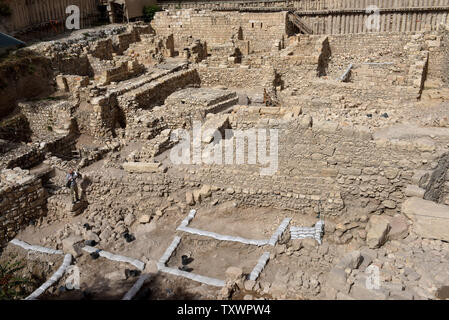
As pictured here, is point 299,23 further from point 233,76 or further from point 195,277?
point 195,277

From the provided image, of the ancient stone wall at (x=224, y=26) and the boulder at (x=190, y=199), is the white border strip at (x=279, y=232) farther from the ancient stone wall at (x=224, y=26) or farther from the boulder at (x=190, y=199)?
the ancient stone wall at (x=224, y=26)

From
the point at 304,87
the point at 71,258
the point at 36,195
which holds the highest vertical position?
the point at 304,87

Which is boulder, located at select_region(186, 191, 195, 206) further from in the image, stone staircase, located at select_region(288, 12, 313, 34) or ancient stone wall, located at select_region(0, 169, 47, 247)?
stone staircase, located at select_region(288, 12, 313, 34)

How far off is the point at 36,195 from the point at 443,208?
9.18 meters

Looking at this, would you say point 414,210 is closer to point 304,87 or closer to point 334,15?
point 304,87

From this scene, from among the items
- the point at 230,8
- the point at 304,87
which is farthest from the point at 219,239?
the point at 230,8

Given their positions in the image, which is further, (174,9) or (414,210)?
(174,9)

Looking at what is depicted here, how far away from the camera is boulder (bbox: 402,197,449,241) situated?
7.28m

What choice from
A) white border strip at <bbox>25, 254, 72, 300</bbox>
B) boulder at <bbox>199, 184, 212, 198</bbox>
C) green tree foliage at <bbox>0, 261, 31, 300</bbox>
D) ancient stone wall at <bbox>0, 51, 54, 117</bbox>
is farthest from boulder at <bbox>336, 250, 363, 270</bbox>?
ancient stone wall at <bbox>0, 51, 54, 117</bbox>

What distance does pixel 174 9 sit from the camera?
23578 mm

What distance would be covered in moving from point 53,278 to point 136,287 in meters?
1.93

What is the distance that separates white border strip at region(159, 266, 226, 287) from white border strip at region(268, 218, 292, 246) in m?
1.30

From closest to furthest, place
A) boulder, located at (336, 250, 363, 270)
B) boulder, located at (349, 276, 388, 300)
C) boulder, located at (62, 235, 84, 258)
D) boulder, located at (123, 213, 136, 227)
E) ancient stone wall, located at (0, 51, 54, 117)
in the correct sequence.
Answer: boulder, located at (349, 276, 388, 300), boulder, located at (336, 250, 363, 270), boulder, located at (62, 235, 84, 258), boulder, located at (123, 213, 136, 227), ancient stone wall, located at (0, 51, 54, 117)

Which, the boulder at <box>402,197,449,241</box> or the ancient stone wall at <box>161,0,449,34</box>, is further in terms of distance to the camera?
the ancient stone wall at <box>161,0,449,34</box>
